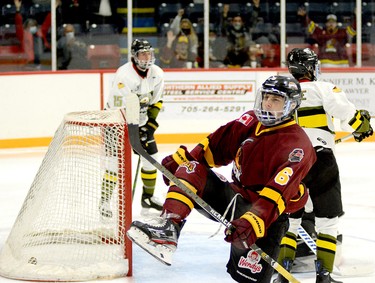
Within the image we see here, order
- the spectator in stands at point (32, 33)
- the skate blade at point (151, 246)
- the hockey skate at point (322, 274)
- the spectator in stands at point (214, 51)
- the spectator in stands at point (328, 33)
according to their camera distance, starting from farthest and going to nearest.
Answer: the spectator in stands at point (328, 33) → the spectator in stands at point (214, 51) → the spectator in stands at point (32, 33) → the hockey skate at point (322, 274) → the skate blade at point (151, 246)

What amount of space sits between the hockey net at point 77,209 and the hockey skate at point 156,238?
1.38 metres

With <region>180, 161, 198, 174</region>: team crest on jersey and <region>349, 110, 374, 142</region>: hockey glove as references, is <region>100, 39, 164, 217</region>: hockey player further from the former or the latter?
<region>180, 161, 198, 174</region>: team crest on jersey

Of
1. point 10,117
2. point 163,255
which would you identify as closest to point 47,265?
point 163,255

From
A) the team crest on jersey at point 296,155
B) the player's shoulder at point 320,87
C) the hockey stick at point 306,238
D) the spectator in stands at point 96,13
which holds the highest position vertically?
the spectator in stands at point 96,13

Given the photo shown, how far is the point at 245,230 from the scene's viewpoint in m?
3.16

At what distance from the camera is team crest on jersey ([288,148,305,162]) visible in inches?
132

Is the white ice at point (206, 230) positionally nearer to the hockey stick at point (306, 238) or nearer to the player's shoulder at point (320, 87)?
the hockey stick at point (306, 238)

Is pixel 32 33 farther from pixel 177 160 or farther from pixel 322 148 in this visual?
pixel 177 160

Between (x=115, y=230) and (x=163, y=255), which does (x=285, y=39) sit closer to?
(x=115, y=230)

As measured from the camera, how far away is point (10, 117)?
28.4 feet

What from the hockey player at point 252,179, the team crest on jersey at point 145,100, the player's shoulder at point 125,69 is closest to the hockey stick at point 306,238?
the hockey player at point 252,179

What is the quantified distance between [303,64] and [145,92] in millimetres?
1865

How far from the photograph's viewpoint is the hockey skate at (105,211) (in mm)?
4605

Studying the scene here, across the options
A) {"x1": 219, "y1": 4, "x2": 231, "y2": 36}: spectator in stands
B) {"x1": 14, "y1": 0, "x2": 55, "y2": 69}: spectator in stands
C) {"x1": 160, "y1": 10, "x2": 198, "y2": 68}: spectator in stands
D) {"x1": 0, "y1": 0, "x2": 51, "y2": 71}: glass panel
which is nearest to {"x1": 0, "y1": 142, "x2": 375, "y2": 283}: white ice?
{"x1": 0, "y1": 0, "x2": 51, "y2": 71}: glass panel
